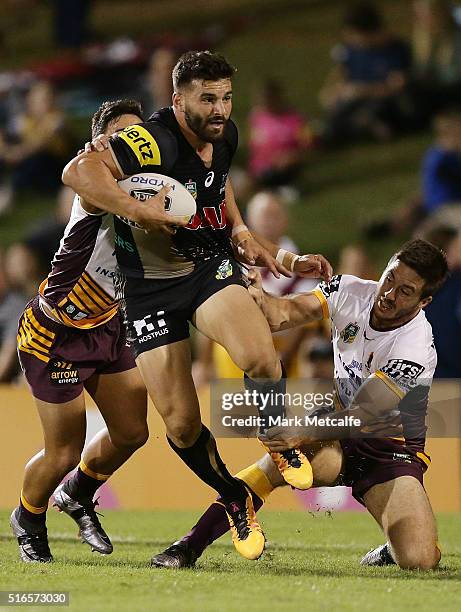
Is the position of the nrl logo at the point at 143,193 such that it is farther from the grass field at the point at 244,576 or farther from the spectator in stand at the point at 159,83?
the spectator in stand at the point at 159,83

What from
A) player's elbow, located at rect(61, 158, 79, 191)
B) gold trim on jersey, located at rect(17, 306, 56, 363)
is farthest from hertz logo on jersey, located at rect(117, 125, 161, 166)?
gold trim on jersey, located at rect(17, 306, 56, 363)

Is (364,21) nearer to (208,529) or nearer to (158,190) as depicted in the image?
(158,190)

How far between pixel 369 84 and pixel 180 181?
7.57 meters

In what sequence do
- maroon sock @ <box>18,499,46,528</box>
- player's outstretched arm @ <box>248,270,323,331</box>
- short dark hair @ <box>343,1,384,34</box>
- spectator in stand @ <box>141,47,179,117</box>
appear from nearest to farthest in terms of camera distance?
player's outstretched arm @ <box>248,270,323,331</box> < maroon sock @ <box>18,499,46,528</box> < spectator in stand @ <box>141,47,179,117</box> < short dark hair @ <box>343,1,384,34</box>

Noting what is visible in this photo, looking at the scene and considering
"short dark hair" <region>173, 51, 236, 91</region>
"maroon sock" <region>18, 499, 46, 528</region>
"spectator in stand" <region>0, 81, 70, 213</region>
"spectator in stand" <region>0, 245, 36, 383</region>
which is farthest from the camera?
"spectator in stand" <region>0, 81, 70, 213</region>

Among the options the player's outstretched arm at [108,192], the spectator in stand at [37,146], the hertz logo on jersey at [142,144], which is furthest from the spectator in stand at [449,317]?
the spectator in stand at [37,146]

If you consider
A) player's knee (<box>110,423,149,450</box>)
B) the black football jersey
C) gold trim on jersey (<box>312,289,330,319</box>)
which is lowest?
player's knee (<box>110,423,149,450</box>)

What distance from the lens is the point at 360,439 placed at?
258 inches

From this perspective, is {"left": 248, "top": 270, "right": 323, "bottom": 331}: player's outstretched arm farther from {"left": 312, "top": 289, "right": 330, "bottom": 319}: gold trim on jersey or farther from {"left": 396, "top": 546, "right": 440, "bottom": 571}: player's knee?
{"left": 396, "top": 546, "right": 440, "bottom": 571}: player's knee

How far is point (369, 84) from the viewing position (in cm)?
1307

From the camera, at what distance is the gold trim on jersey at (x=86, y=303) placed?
6391mm

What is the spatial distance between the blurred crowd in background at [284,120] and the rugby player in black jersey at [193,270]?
12.3ft

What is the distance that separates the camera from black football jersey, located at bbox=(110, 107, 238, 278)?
226 inches

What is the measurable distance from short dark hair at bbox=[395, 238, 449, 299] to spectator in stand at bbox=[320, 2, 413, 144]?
7.02 metres
